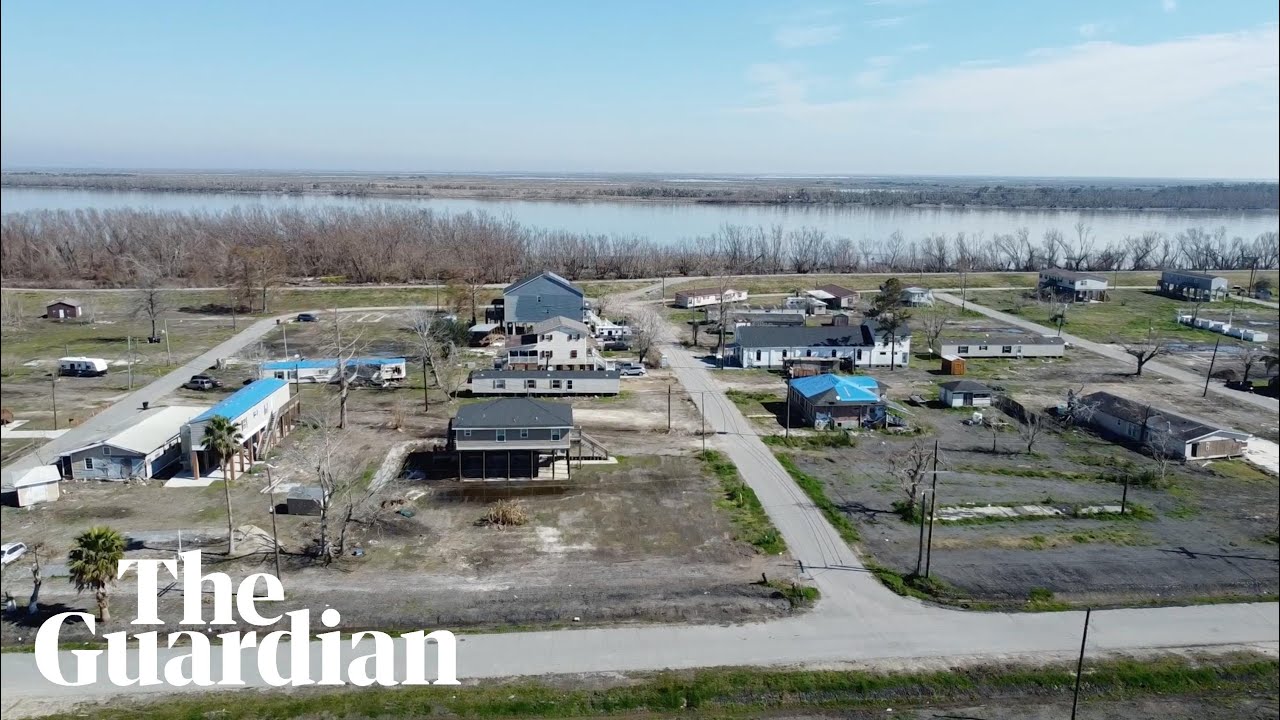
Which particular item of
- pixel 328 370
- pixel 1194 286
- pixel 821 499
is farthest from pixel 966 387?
pixel 1194 286

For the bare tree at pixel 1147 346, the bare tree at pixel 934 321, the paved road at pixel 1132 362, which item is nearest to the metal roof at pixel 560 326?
the bare tree at pixel 934 321

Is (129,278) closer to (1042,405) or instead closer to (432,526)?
(432,526)

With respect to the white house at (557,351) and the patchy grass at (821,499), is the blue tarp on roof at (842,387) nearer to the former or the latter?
the patchy grass at (821,499)

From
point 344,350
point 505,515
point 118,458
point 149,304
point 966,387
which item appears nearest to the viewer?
point 505,515

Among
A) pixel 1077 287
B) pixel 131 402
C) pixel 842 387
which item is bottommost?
pixel 131 402

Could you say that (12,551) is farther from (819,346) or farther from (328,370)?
(819,346)

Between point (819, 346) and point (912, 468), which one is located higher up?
point (819, 346)

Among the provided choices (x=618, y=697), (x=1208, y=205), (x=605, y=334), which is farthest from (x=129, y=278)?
(x=1208, y=205)
